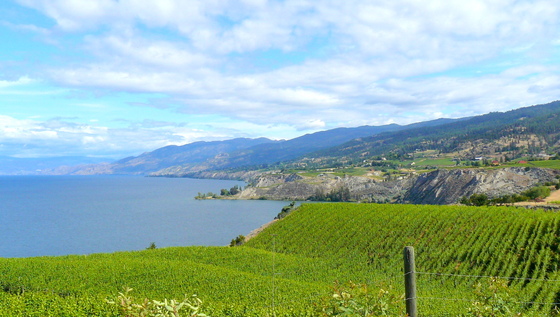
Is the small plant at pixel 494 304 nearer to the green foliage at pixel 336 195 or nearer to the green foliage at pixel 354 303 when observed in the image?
the green foliage at pixel 354 303

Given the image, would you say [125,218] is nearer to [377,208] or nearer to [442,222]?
[377,208]

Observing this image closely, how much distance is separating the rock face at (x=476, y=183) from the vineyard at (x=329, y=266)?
289 feet

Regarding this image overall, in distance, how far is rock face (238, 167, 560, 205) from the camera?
122125mm

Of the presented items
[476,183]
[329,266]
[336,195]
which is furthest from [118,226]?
[476,183]

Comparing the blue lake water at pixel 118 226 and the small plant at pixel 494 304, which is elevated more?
the small plant at pixel 494 304

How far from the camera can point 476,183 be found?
127 meters

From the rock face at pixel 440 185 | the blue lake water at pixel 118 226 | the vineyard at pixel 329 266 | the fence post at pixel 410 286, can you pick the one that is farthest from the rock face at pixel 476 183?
the fence post at pixel 410 286

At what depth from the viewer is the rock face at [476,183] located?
120650 mm

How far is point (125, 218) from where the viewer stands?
125875 millimetres

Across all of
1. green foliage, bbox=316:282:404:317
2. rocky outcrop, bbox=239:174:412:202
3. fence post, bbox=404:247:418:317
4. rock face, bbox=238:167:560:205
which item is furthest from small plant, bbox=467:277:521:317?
rocky outcrop, bbox=239:174:412:202

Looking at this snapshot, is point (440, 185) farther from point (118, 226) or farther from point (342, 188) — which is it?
point (118, 226)

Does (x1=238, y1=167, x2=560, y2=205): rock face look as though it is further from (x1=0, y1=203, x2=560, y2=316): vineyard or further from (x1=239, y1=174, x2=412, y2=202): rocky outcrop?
(x1=0, y1=203, x2=560, y2=316): vineyard

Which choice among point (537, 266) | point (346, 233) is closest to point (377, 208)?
point (346, 233)

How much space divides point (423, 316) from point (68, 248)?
86819 millimetres
